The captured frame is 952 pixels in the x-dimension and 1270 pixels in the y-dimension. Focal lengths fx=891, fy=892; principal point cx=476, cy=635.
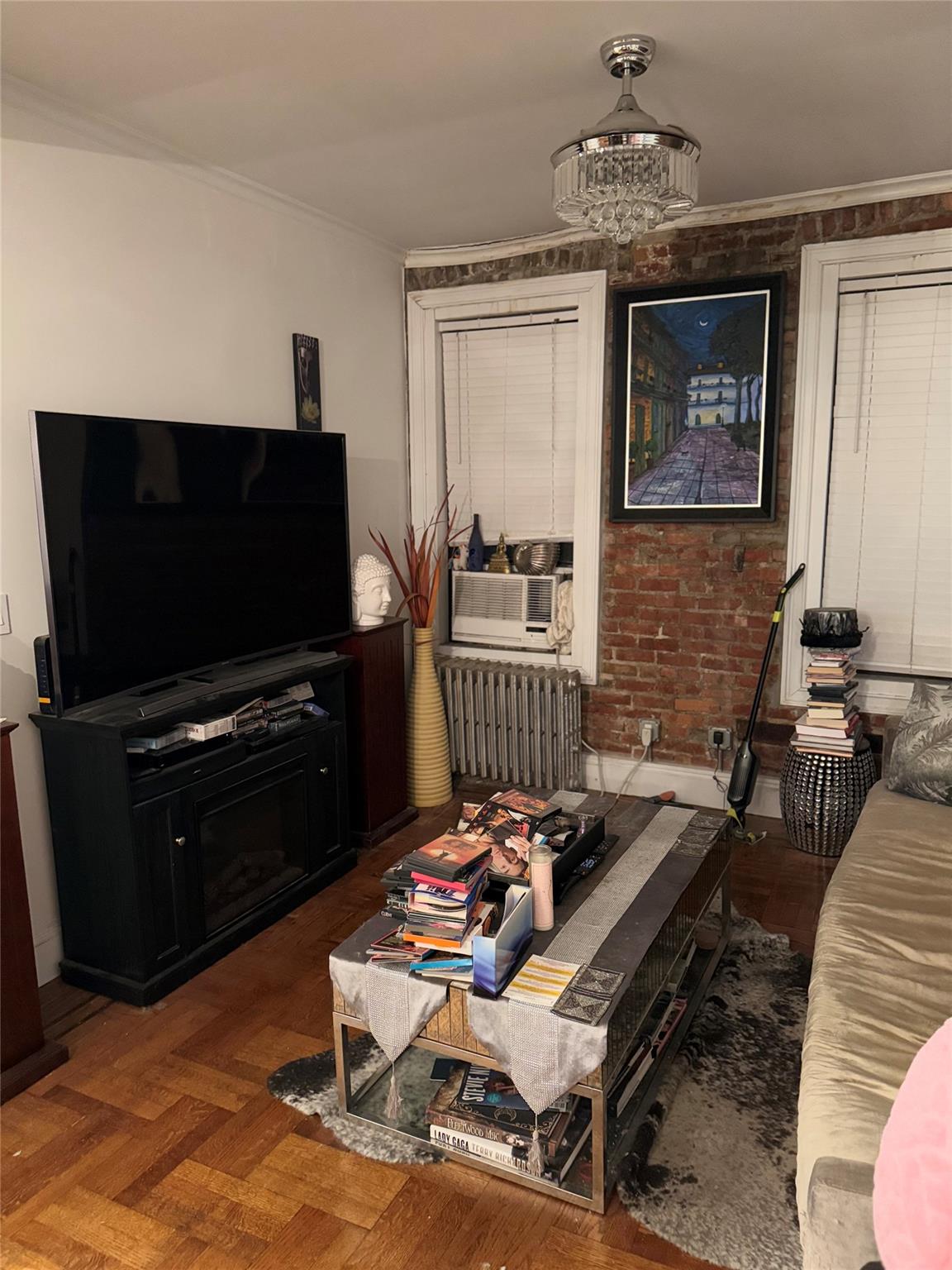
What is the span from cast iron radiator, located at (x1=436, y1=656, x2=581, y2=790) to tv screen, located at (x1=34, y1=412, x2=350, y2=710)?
965 mm

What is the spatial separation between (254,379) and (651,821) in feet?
7.24

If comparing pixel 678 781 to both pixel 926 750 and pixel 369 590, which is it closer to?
pixel 926 750

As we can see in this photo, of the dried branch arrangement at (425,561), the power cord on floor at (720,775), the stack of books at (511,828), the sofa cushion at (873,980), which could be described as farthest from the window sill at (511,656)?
the sofa cushion at (873,980)

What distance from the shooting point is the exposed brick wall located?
3.71 meters

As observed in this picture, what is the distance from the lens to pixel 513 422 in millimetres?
4348

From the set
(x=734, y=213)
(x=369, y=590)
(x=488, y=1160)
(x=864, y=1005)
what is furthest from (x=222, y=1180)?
(x=734, y=213)

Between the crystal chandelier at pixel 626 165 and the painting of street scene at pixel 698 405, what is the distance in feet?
4.93

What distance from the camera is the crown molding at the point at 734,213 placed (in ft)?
11.1

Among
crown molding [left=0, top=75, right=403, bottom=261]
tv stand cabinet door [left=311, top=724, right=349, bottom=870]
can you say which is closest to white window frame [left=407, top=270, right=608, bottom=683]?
crown molding [left=0, top=75, right=403, bottom=261]

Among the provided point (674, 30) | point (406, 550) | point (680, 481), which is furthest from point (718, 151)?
point (406, 550)

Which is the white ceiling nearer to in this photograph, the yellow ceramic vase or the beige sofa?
the yellow ceramic vase

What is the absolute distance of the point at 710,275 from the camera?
381cm

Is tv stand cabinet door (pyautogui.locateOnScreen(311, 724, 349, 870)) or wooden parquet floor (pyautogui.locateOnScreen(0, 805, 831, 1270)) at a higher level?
tv stand cabinet door (pyautogui.locateOnScreen(311, 724, 349, 870))

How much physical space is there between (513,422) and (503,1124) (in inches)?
125
